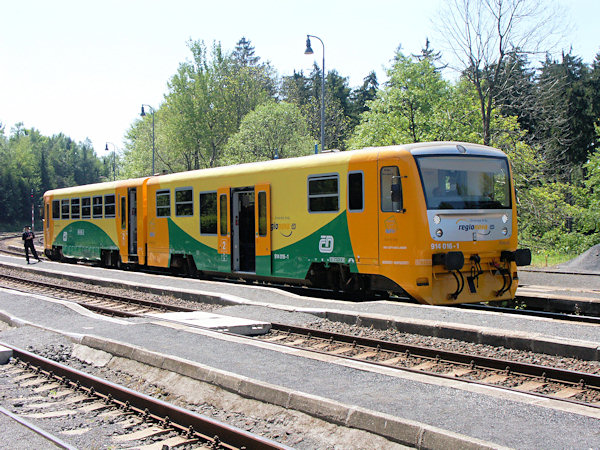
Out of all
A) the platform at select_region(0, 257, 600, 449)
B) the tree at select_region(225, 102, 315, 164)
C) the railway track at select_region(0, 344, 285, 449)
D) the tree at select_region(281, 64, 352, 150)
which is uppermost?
the tree at select_region(281, 64, 352, 150)

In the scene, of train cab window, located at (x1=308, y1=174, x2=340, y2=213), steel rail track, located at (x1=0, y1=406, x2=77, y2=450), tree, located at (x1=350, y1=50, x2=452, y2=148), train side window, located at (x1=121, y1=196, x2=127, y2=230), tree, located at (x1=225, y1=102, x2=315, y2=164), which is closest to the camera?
steel rail track, located at (x1=0, y1=406, x2=77, y2=450)

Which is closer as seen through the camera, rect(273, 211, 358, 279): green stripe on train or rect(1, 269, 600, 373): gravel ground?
rect(1, 269, 600, 373): gravel ground

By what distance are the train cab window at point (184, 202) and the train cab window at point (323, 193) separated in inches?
209

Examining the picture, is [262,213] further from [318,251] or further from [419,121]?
[419,121]

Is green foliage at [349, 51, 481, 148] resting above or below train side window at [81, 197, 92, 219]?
above

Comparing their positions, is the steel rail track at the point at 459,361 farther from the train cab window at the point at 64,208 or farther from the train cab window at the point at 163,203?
the train cab window at the point at 64,208

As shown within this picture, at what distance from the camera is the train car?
2197cm

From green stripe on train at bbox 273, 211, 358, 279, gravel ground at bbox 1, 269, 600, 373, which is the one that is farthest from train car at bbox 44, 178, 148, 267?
green stripe on train at bbox 273, 211, 358, 279

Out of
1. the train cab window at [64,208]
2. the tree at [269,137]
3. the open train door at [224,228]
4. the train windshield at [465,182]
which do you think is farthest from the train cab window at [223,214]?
the tree at [269,137]

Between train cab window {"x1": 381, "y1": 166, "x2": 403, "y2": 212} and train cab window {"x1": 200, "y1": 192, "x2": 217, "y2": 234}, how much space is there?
20.6 feet

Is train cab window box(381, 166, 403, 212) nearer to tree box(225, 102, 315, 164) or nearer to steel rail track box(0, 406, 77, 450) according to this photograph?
steel rail track box(0, 406, 77, 450)

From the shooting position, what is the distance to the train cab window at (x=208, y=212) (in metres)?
17.5

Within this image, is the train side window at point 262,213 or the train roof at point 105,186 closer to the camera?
the train side window at point 262,213

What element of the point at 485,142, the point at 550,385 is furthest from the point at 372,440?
the point at 485,142
